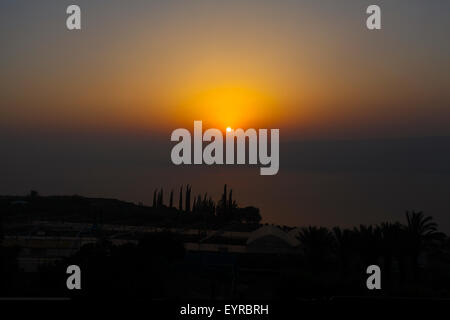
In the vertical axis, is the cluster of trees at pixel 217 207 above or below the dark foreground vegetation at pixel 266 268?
above

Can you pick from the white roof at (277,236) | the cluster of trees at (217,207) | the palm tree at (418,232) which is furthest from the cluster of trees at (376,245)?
the cluster of trees at (217,207)

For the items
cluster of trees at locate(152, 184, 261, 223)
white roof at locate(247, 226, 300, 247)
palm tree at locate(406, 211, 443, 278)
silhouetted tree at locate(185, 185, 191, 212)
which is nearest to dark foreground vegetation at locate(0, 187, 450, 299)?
palm tree at locate(406, 211, 443, 278)

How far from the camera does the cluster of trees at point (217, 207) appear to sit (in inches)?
1038

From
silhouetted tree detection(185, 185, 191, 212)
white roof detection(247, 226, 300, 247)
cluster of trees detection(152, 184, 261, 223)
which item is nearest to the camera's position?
white roof detection(247, 226, 300, 247)

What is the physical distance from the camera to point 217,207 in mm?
27516

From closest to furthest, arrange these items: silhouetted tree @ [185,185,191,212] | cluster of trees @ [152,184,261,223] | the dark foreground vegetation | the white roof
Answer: the dark foreground vegetation → the white roof → cluster of trees @ [152,184,261,223] → silhouetted tree @ [185,185,191,212]

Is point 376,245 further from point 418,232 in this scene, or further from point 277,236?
point 277,236

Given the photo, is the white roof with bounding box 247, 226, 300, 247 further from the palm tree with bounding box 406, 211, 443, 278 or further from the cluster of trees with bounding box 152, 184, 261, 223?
the cluster of trees with bounding box 152, 184, 261, 223

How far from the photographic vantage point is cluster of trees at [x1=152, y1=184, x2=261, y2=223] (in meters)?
26.4

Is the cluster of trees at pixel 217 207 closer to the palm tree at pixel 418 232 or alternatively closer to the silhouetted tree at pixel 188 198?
the silhouetted tree at pixel 188 198

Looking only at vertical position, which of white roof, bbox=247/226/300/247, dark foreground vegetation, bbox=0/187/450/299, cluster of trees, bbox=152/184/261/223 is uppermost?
cluster of trees, bbox=152/184/261/223
